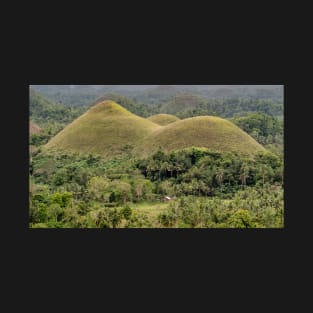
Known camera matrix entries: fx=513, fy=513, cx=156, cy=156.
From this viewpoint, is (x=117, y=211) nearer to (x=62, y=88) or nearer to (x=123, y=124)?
(x=123, y=124)

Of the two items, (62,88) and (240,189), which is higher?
(62,88)

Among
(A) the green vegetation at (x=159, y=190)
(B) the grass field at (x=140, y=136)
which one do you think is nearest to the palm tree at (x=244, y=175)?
(A) the green vegetation at (x=159, y=190)

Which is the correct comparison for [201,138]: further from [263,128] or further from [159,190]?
[263,128]

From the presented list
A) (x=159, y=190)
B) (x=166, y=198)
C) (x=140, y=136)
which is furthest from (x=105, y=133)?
(x=166, y=198)

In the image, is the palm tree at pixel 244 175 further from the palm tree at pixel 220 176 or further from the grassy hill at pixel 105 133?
the grassy hill at pixel 105 133

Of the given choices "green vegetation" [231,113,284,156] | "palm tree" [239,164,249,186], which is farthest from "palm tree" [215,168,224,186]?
"green vegetation" [231,113,284,156]

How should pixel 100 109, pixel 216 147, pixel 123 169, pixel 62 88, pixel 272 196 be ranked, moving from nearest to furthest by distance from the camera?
1. pixel 272 196
2. pixel 123 169
3. pixel 216 147
4. pixel 100 109
5. pixel 62 88

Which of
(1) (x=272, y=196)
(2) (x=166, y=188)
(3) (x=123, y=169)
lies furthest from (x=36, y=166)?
(1) (x=272, y=196)
